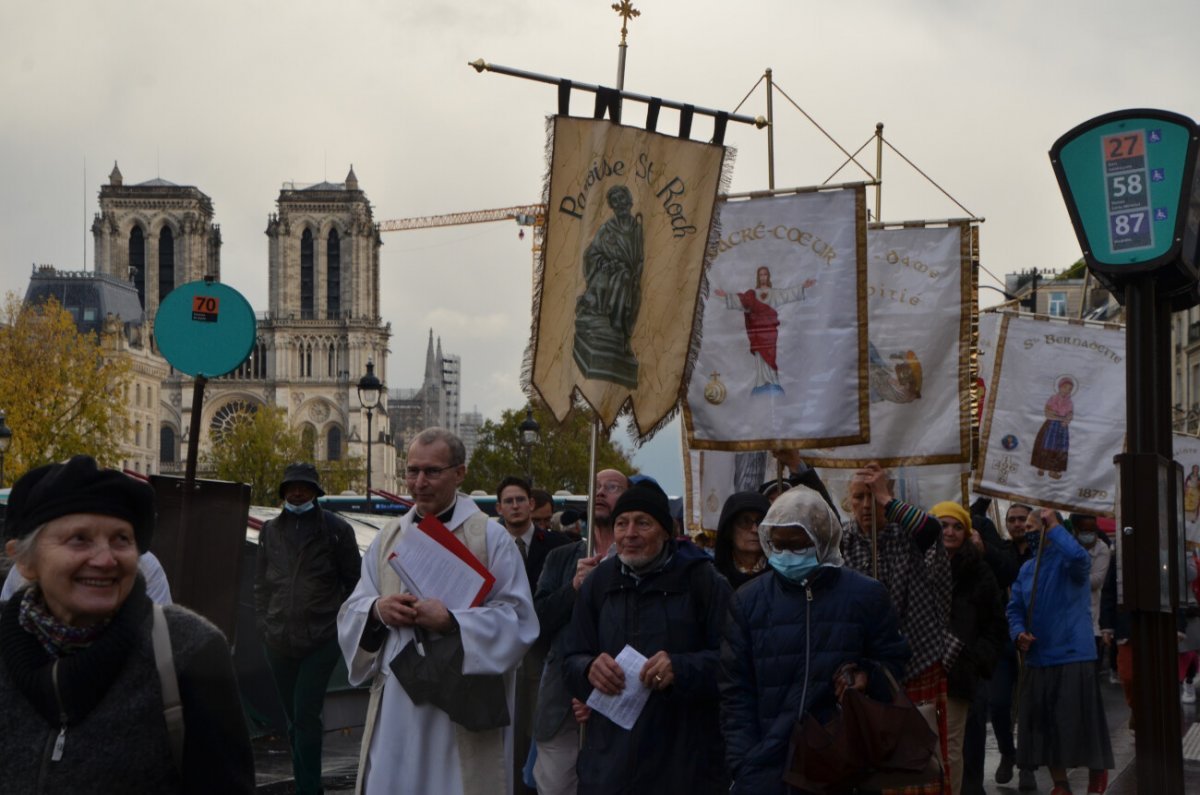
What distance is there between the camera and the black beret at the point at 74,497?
3.52m

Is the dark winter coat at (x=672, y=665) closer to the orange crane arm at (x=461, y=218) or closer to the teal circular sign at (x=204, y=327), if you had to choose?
the teal circular sign at (x=204, y=327)

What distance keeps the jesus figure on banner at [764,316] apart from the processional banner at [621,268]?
6.98 feet

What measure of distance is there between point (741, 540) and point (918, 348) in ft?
17.0

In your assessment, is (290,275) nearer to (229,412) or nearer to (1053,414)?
(229,412)

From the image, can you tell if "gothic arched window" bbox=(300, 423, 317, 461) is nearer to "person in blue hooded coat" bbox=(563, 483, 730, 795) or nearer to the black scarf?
"person in blue hooded coat" bbox=(563, 483, 730, 795)

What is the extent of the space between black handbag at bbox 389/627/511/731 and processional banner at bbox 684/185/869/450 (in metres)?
4.21

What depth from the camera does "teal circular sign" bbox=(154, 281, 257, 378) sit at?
7.92 m

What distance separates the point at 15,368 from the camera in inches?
2067

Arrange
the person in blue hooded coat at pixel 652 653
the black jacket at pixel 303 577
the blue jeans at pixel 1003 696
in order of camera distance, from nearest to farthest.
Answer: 1. the person in blue hooded coat at pixel 652 653
2. the black jacket at pixel 303 577
3. the blue jeans at pixel 1003 696

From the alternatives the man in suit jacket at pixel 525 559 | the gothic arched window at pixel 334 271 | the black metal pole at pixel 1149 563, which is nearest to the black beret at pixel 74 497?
the black metal pole at pixel 1149 563

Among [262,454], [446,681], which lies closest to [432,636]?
[446,681]

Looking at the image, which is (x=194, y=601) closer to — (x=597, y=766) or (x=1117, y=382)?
(x=597, y=766)

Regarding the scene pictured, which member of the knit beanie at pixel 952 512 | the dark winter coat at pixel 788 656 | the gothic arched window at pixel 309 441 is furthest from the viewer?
the gothic arched window at pixel 309 441

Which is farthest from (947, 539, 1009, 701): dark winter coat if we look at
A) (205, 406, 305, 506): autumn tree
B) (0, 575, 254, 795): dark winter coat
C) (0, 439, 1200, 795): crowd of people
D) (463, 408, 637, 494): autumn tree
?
(205, 406, 305, 506): autumn tree
